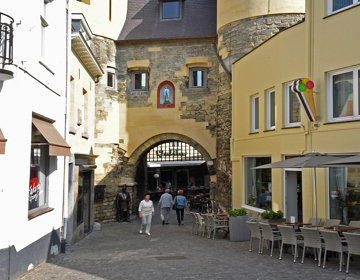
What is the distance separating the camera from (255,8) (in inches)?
697

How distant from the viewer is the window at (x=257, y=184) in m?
13.3

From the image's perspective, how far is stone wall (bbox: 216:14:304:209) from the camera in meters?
17.5

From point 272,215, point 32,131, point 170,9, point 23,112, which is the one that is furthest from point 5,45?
point 170,9

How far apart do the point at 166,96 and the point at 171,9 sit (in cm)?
441

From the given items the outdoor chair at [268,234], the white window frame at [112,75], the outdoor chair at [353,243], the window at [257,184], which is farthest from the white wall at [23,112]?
the white window frame at [112,75]

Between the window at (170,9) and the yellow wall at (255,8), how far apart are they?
3684 mm

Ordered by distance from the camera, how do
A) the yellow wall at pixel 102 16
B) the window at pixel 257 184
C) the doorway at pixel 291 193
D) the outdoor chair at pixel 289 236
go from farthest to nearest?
the yellow wall at pixel 102 16, the window at pixel 257 184, the doorway at pixel 291 193, the outdoor chair at pixel 289 236

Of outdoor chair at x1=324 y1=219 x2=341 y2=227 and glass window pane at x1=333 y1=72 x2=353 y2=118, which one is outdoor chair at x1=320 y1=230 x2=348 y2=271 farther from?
glass window pane at x1=333 y1=72 x2=353 y2=118

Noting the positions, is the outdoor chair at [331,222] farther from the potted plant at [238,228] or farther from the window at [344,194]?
the potted plant at [238,228]

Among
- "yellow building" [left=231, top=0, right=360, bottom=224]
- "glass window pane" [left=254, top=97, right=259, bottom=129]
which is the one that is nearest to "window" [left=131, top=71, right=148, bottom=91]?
"yellow building" [left=231, top=0, right=360, bottom=224]

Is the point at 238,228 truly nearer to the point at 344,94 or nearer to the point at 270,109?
the point at 270,109

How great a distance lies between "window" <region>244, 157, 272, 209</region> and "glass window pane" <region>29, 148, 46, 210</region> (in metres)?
6.38

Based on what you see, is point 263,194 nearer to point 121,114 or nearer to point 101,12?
point 121,114

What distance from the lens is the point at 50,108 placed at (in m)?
9.94
